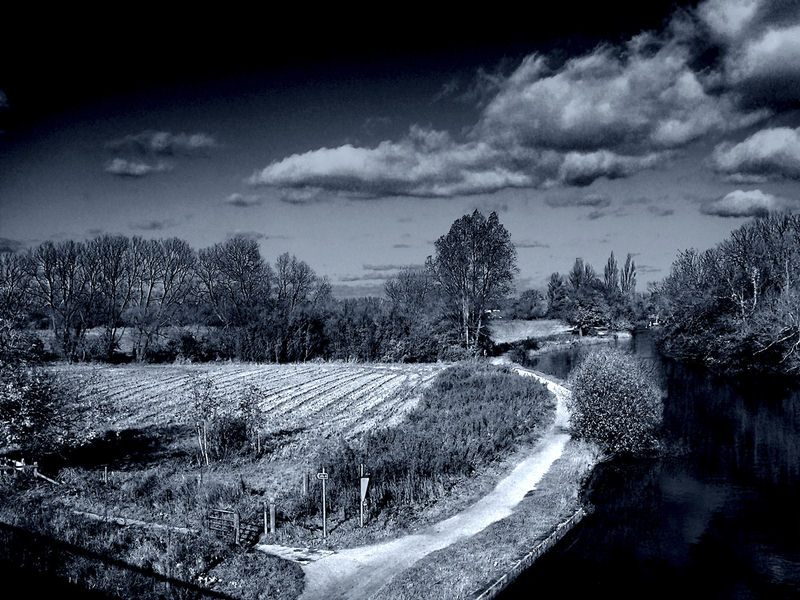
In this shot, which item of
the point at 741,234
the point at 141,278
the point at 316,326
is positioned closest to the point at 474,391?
the point at 316,326

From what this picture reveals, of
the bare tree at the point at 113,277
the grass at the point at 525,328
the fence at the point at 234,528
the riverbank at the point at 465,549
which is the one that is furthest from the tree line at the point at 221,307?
the fence at the point at 234,528

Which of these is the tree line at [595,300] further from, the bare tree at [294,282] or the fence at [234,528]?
the fence at [234,528]

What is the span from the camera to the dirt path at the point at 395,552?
14.8 meters

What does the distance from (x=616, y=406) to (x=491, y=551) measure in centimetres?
1305

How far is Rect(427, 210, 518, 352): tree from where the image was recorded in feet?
199

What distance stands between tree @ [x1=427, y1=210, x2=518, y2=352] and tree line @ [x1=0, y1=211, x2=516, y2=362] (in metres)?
0.10

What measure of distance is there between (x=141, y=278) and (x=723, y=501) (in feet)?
193

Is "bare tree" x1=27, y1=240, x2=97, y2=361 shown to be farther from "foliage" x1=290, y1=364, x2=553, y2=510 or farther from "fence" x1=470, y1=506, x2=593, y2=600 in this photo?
"fence" x1=470, y1=506, x2=593, y2=600

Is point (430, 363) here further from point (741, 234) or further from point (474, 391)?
point (741, 234)

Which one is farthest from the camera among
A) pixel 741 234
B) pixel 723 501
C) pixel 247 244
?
pixel 247 244

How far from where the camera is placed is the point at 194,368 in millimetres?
56625

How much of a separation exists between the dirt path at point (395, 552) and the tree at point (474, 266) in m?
38.0

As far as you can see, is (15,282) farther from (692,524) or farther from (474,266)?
(692,524)

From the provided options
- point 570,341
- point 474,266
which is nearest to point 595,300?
point 570,341
